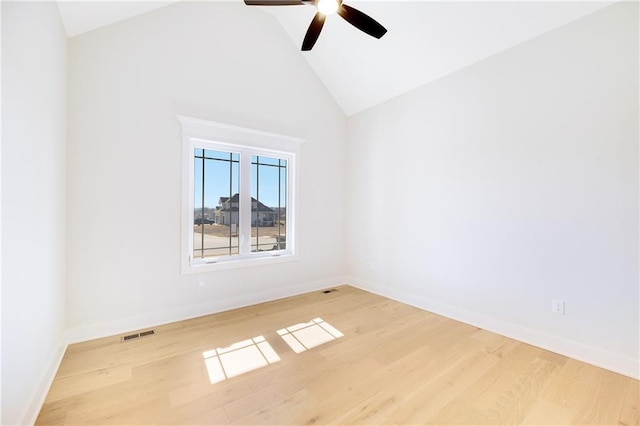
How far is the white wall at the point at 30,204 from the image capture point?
134 centimetres

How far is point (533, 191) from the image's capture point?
100 inches

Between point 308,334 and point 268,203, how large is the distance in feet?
6.26

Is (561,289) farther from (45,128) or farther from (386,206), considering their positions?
(45,128)

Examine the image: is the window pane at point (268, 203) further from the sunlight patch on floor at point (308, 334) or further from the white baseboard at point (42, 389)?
the white baseboard at point (42, 389)

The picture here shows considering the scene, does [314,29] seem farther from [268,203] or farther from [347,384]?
[347,384]

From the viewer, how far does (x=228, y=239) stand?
3.54 metres

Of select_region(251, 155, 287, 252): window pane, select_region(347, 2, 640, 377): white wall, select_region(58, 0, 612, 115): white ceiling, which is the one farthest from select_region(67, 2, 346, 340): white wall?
select_region(347, 2, 640, 377): white wall

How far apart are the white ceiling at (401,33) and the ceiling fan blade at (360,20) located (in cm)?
85

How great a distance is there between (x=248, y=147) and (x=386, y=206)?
6.85 feet

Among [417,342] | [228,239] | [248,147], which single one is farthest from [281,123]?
[417,342]

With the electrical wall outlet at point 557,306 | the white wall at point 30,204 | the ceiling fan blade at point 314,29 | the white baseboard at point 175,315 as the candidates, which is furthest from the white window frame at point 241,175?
the electrical wall outlet at point 557,306

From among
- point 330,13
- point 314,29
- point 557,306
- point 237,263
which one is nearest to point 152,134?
point 237,263

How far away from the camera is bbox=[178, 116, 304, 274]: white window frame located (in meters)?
3.06

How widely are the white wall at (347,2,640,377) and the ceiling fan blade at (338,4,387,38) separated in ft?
4.44
